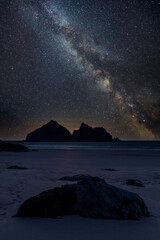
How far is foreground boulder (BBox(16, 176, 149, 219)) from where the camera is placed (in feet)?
13.6

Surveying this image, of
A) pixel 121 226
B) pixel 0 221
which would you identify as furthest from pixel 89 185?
pixel 0 221

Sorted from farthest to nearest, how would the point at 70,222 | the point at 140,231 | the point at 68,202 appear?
the point at 68,202, the point at 70,222, the point at 140,231

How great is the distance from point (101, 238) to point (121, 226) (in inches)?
22.3

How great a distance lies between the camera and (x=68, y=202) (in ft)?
14.1

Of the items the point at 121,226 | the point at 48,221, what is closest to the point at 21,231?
the point at 48,221

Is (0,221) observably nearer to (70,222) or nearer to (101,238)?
(70,222)

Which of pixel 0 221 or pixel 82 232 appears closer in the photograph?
pixel 82 232

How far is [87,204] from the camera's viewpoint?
420cm

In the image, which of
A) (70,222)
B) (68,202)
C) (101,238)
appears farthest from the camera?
(68,202)

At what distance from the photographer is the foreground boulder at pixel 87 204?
4137 millimetres

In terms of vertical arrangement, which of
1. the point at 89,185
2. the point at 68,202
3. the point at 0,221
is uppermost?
the point at 89,185

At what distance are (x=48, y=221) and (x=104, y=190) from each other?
1162mm

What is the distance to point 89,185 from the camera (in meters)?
4.40

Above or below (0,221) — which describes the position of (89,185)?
above
